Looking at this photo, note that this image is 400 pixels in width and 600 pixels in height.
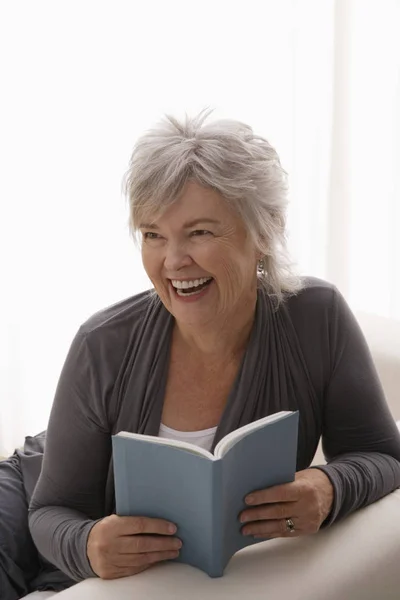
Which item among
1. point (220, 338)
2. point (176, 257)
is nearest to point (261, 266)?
point (220, 338)

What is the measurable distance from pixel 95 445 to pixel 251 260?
0.45 meters

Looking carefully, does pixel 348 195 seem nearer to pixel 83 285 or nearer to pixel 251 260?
pixel 83 285

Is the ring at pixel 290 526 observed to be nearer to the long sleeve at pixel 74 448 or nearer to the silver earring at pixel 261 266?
the long sleeve at pixel 74 448

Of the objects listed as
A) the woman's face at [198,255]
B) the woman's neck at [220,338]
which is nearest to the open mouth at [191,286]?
the woman's face at [198,255]

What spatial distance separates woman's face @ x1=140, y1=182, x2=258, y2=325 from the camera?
179cm

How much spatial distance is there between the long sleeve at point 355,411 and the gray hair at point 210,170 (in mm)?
252

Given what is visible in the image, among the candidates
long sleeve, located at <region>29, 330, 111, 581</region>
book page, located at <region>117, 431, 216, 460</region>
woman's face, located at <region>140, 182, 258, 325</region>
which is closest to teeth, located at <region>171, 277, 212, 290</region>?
woman's face, located at <region>140, 182, 258, 325</region>

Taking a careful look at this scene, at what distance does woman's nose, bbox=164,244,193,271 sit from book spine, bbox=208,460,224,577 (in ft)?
1.38

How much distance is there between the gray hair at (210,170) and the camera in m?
1.78

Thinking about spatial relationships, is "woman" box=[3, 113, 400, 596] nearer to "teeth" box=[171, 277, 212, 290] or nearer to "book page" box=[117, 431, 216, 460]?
"teeth" box=[171, 277, 212, 290]

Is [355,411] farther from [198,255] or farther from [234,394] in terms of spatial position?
[198,255]

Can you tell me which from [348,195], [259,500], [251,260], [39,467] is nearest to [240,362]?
[251,260]

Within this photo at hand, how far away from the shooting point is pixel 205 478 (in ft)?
5.05

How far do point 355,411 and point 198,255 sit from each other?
434mm
